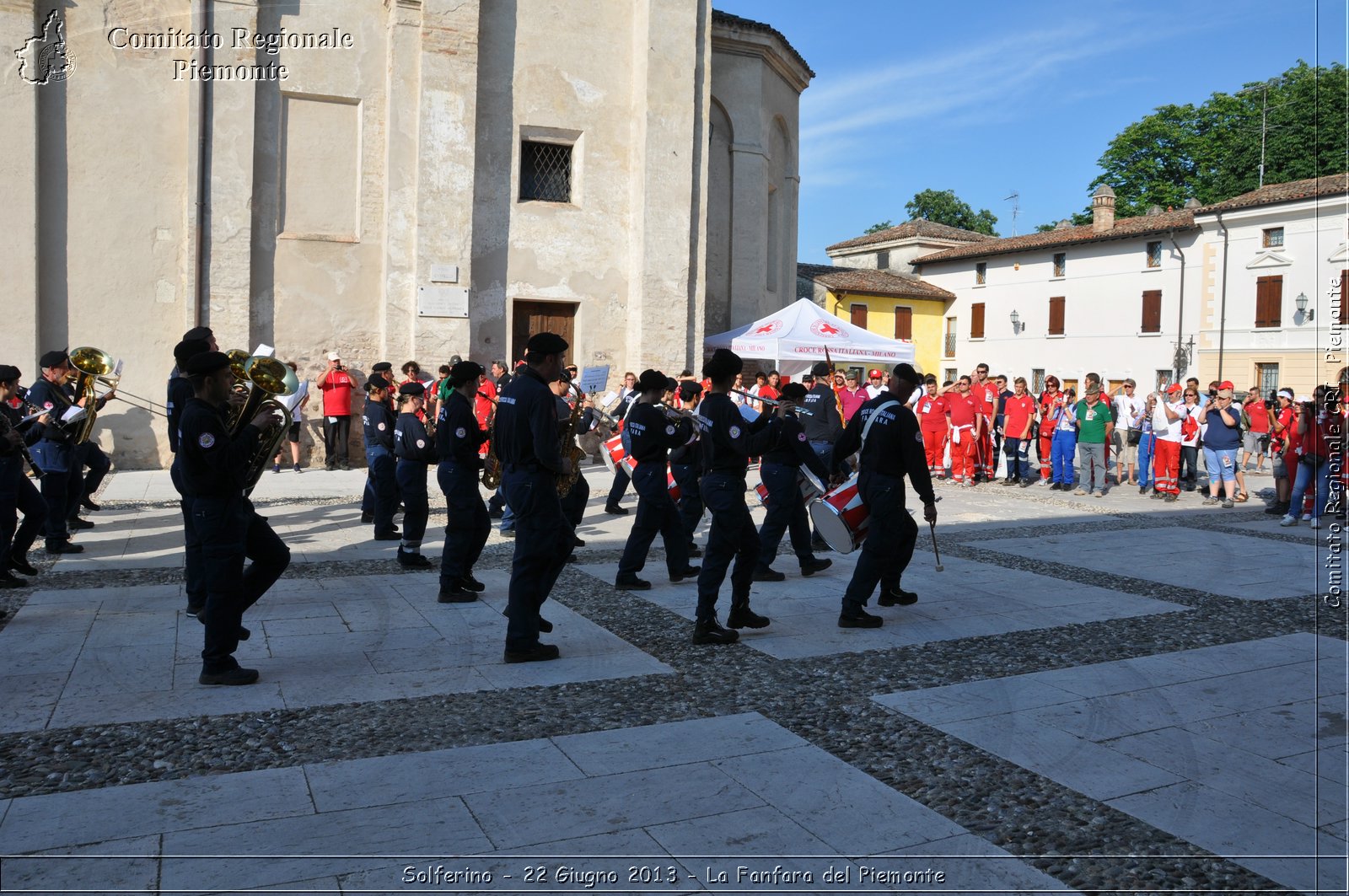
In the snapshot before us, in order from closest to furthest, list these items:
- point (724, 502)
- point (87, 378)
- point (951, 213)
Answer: point (724, 502) < point (87, 378) < point (951, 213)

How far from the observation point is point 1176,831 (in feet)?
13.2

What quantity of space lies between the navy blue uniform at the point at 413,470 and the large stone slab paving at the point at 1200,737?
4.82 meters

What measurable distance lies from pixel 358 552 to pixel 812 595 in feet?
14.4

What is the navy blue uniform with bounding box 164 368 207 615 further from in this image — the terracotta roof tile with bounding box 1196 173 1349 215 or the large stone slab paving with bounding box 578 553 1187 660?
the terracotta roof tile with bounding box 1196 173 1349 215

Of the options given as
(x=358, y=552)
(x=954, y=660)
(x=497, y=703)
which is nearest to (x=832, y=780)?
(x=497, y=703)

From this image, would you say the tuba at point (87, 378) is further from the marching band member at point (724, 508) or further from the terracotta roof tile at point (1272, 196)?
the terracotta roof tile at point (1272, 196)

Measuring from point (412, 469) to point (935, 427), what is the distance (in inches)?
448

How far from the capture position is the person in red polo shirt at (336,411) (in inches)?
669

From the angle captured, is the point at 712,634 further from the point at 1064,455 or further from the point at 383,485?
the point at 1064,455

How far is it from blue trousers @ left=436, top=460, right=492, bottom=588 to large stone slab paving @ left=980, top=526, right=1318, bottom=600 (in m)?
5.39

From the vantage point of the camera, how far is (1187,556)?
34.9 ft

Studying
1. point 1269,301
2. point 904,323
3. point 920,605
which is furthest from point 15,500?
point 904,323

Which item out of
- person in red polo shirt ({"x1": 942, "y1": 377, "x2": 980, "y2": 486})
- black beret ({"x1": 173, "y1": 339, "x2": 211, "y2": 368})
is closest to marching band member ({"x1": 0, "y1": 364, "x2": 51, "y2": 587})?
black beret ({"x1": 173, "y1": 339, "x2": 211, "y2": 368})

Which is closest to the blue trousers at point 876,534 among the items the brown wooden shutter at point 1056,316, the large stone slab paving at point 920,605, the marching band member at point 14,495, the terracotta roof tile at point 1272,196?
the large stone slab paving at point 920,605
